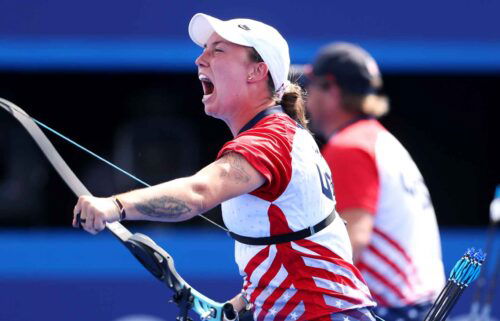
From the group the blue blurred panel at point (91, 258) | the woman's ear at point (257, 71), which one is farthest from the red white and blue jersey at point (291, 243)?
the blue blurred panel at point (91, 258)

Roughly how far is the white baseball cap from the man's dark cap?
1417 mm

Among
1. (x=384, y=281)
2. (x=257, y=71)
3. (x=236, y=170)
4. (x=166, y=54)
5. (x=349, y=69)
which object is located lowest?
(x=384, y=281)

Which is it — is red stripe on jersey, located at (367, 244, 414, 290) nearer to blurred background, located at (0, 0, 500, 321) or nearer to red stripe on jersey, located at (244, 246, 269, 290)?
red stripe on jersey, located at (244, 246, 269, 290)

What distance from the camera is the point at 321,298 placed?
3516 millimetres

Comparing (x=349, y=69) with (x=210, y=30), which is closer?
(x=210, y=30)

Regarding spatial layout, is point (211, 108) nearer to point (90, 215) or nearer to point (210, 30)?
point (210, 30)

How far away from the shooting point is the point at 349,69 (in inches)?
210

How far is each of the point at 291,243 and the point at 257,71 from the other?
680 millimetres

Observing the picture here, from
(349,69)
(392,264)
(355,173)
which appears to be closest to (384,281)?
(392,264)

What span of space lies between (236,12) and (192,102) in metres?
1.48

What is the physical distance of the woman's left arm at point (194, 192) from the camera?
3219 millimetres

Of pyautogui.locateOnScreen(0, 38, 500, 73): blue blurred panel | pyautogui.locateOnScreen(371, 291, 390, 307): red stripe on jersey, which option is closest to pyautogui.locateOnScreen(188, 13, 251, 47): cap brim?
pyautogui.locateOnScreen(371, 291, 390, 307): red stripe on jersey

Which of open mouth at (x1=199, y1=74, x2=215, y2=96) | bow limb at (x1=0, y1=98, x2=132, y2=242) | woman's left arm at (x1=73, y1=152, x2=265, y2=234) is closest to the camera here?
woman's left arm at (x1=73, y1=152, x2=265, y2=234)

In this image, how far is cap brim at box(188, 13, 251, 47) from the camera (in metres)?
3.76
